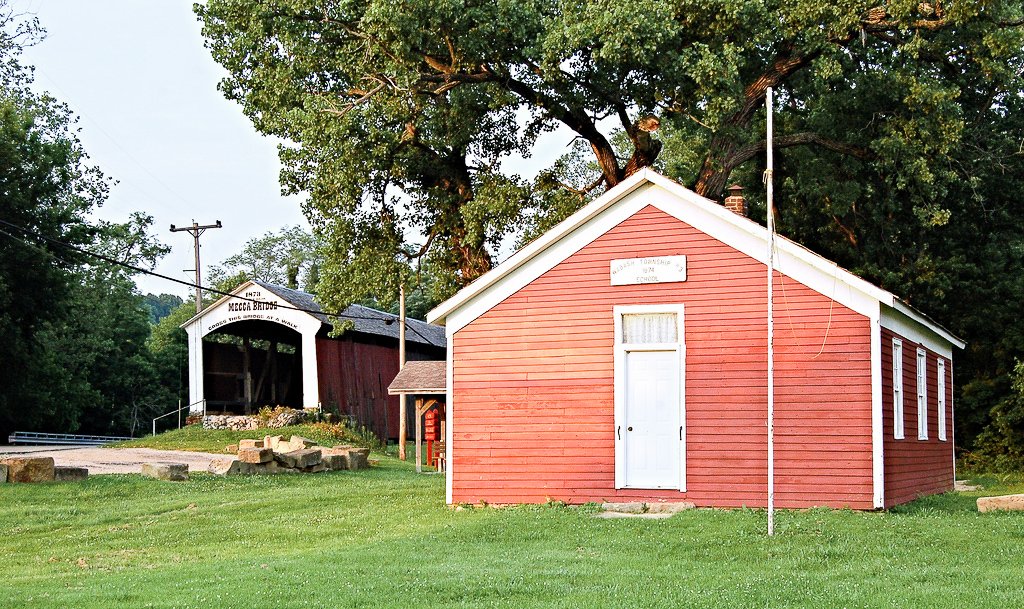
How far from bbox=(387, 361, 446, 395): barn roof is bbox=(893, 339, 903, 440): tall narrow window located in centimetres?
1322

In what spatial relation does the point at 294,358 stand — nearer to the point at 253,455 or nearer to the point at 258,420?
the point at 258,420

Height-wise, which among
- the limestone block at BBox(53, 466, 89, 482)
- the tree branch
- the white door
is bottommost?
the limestone block at BBox(53, 466, 89, 482)

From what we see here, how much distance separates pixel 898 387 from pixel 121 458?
21.8 metres

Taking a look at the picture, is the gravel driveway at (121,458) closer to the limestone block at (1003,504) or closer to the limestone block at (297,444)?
the limestone block at (297,444)

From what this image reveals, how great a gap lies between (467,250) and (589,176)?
30.0 metres

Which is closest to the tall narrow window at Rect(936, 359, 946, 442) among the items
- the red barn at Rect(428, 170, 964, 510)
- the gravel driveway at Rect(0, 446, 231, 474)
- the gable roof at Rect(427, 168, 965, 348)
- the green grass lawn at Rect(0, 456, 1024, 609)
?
the green grass lawn at Rect(0, 456, 1024, 609)

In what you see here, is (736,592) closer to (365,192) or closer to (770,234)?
(770,234)

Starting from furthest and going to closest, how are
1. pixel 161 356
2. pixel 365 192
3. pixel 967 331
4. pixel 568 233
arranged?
1. pixel 161 356
2. pixel 967 331
3. pixel 365 192
4. pixel 568 233

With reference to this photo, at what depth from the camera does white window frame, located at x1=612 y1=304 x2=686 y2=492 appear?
61.4ft

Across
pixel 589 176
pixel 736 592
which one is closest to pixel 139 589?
pixel 736 592

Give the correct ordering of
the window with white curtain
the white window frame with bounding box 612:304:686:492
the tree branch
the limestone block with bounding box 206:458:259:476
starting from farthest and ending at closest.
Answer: the tree branch
the limestone block with bounding box 206:458:259:476
the window with white curtain
the white window frame with bounding box 612:304:686:492

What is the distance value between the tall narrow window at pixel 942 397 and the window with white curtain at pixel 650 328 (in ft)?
24.5

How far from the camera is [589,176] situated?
5872 cm

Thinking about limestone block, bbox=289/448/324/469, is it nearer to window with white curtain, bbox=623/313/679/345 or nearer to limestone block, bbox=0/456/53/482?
limestone block, bbox=0/456/53/482
